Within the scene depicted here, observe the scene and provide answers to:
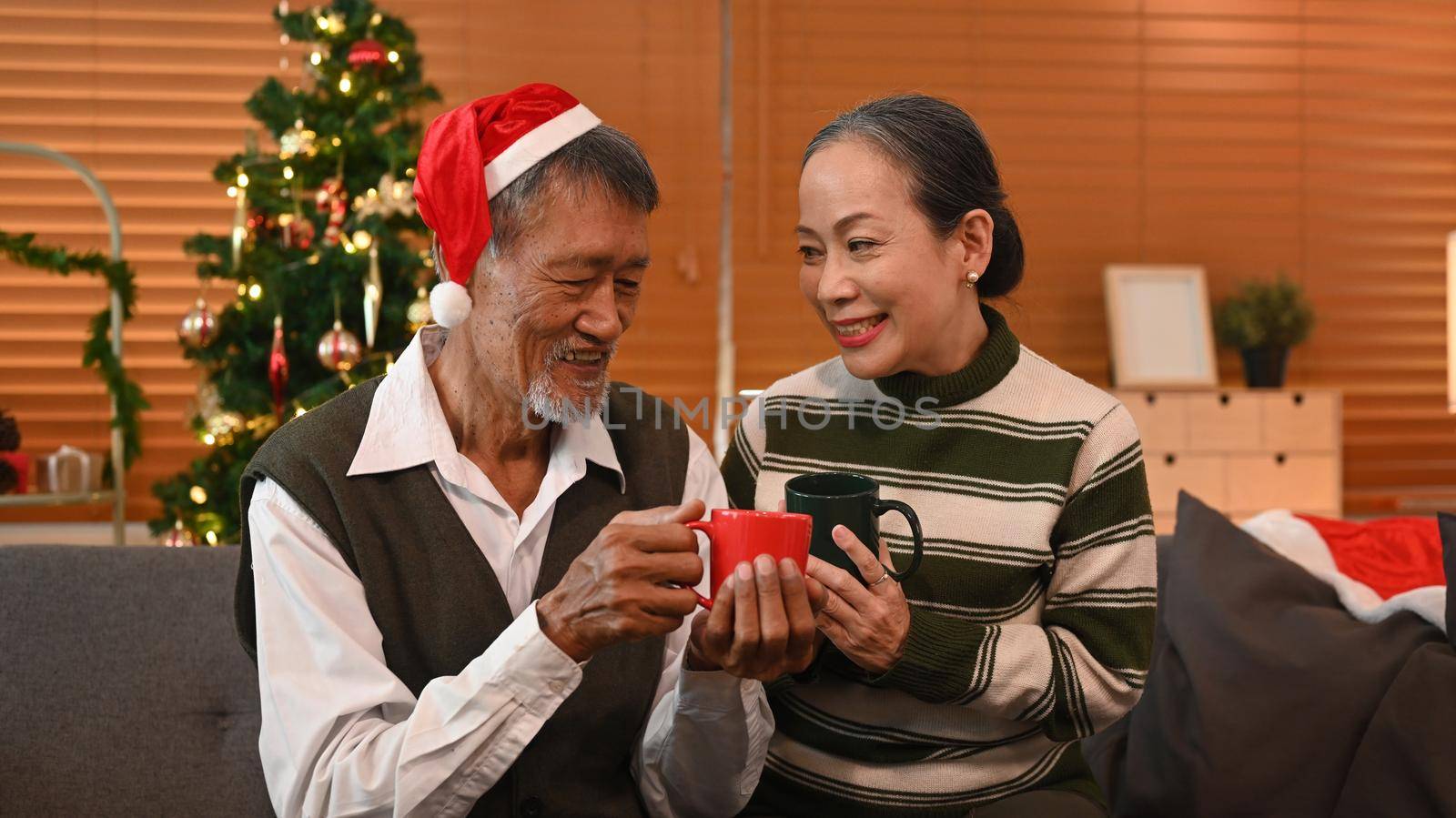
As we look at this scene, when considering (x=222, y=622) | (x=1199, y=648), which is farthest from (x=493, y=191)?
(x=1199, y=648)

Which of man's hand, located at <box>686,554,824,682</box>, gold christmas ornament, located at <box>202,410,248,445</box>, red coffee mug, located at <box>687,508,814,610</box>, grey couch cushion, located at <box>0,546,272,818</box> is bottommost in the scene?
grey couch cushion, located at <box>0,546,272,818</box>

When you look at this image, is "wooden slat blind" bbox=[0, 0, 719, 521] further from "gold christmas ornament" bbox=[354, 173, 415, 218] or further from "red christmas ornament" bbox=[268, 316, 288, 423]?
"gold christmas ornament" bbox=[354, 173, 415, 218]

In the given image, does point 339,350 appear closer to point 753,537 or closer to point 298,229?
point 298,229

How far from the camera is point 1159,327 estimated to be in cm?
489

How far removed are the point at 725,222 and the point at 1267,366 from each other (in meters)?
2.33

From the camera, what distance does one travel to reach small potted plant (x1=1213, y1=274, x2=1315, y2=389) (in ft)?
15.8

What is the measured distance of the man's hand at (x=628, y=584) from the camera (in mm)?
1151

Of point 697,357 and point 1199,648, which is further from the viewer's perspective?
point 697,357

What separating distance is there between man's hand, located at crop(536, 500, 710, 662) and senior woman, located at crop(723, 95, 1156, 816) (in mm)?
277

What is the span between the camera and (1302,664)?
6.00 feet

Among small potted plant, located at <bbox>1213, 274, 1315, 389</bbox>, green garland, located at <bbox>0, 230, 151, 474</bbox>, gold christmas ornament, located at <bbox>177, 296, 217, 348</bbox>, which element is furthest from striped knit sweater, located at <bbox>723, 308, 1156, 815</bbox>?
small potted plant, located at <bbox>1213, 274, 1315, 389</bbox>

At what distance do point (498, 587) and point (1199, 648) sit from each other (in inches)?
45.9

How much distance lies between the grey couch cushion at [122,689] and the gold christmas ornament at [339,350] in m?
1.46

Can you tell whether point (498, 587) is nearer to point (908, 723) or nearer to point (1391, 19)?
point (908, 723)
